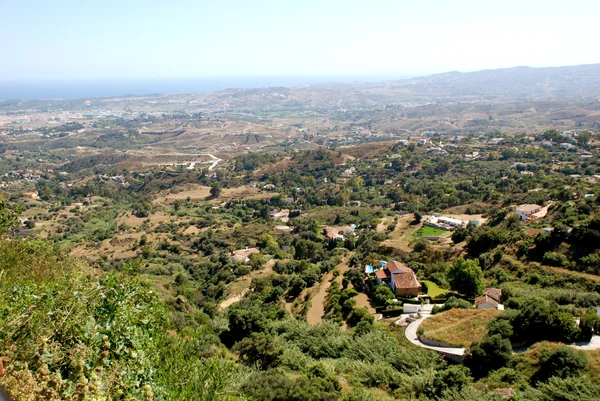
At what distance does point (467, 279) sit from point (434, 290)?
218cm

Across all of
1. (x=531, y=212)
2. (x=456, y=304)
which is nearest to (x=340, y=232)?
(x=531, y=212)

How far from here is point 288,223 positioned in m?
45.5

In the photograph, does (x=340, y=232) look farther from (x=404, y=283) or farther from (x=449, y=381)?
(x=449, y=381)

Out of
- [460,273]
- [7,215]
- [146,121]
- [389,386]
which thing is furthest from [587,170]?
[146,121]

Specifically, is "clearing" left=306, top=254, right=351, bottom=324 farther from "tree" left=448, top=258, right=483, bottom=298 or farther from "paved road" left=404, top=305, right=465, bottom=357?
"tree" left=448, top=258, right=483, bottom=298

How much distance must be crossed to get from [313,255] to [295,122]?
123 meters

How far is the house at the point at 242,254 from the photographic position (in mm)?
33219

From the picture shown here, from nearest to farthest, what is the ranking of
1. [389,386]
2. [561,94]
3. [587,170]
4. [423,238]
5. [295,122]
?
[389,386] → [423,238] → [587,170] → [295,122] → [561,94]

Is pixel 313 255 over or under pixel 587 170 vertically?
under

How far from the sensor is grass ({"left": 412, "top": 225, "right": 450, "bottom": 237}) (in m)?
31.7

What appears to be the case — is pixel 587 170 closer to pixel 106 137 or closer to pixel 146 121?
pixel 106 137

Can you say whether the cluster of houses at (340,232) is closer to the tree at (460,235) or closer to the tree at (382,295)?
the tree at (460,235)

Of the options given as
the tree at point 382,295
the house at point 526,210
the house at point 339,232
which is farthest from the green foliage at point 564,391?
the house at point 339,232

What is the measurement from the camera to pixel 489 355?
12750 mm
